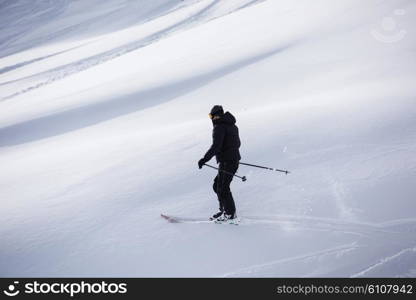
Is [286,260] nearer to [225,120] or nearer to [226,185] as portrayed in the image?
[226,185]

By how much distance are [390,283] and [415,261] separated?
39 cm

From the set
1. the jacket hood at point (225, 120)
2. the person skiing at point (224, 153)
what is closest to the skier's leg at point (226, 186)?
the person skiing at point (224, 153)

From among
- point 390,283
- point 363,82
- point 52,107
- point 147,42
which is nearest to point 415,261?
point 390,283

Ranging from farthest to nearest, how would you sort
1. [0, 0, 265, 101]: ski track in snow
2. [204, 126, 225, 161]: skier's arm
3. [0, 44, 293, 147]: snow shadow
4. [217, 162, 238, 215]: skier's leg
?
1. [0, 0, 265, 101]: ski track in snow
2. [0, 44, 293, 147]: snow shadow
3. [217, 162, 238, 215]: skier's leg
4. [204, 126, 225, 161]: skier's arm

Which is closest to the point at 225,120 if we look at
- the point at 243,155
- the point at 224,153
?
the point at 224,153

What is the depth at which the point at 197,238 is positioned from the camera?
4.51 metres

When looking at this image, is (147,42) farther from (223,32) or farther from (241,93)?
(241,93)

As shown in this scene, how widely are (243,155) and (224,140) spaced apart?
189 cm

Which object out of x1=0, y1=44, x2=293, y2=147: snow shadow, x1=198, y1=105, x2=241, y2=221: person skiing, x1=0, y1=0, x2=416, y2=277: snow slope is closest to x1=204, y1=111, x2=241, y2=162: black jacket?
x1=198, y1=105, x2=241, y2=221: person skiing

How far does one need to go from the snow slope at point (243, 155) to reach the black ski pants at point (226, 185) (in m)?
0.34

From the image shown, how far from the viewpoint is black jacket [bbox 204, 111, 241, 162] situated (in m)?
4.34

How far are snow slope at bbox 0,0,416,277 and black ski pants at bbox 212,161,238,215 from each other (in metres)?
0.34

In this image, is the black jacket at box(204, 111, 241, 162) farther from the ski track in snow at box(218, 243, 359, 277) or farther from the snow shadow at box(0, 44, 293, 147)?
the snow shadow at box(0, 44, 293, 147)

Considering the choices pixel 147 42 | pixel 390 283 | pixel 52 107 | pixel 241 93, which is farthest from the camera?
pixel 147 42
